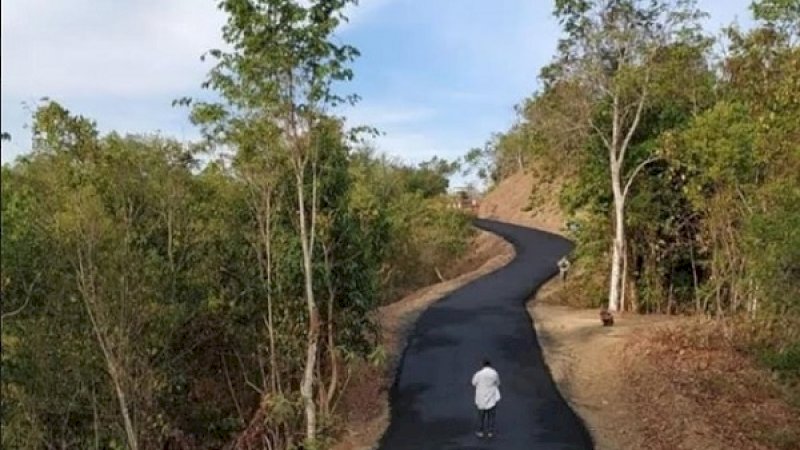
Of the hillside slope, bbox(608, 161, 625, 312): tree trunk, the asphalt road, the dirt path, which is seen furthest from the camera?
the hillside slope

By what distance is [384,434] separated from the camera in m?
16.7

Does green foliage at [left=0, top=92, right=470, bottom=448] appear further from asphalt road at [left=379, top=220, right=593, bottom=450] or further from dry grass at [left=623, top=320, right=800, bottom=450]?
dry grass at [left=623, top=320, right=800, bottom=450]

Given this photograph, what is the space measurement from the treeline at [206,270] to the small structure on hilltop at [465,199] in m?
31.3

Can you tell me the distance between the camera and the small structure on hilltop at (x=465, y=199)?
173ft

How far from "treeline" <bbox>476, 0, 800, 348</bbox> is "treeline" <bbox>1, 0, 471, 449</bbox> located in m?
7.36

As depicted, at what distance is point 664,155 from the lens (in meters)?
25.3

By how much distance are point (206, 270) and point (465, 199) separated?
192 feet

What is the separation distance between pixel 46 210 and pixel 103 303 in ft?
5.62

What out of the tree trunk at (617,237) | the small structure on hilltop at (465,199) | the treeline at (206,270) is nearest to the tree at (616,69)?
the tree trunk at (617,237)

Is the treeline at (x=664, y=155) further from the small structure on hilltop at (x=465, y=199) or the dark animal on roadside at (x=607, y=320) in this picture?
the small structure on hilltop at (x=465, y=199)

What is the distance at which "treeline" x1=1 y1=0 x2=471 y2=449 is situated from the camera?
11.5 metres

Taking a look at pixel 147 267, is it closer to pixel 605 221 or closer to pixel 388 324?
pixel 388 324

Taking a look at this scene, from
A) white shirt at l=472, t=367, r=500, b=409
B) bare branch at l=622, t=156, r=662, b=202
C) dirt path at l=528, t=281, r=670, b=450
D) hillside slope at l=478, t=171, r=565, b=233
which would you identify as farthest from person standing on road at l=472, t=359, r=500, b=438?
hillside slope at l=478, t=171, r=565, b=233

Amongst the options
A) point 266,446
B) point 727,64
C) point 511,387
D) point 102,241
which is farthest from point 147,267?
point 727,64
